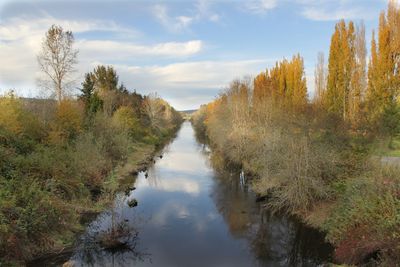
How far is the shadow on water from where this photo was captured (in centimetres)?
1215

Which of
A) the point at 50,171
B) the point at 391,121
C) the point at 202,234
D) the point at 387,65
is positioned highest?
the point at 387,65

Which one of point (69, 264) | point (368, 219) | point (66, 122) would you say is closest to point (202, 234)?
point (69, 264)

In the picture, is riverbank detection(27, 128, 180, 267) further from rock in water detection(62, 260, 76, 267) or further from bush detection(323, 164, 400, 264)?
bush detection(323, 164, 400, 264)

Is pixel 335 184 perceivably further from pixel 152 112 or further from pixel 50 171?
pixel 152 112

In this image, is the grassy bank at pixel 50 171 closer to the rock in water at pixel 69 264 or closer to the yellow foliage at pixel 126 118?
the rock in water at pixel 69 264

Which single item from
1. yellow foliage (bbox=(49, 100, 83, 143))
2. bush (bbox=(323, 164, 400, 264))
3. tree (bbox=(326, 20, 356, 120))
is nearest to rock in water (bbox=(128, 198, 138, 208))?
yellow foliage (bbox=(49, 100, 83, 143))

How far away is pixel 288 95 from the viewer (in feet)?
134

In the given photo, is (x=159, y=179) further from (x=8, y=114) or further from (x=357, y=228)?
(x=357, y=228)

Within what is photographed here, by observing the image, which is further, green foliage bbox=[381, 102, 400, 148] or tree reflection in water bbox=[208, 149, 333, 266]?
green foliage bbox=[381, 102, 400, 148]

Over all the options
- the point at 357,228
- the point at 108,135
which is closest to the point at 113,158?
the point at 108,135

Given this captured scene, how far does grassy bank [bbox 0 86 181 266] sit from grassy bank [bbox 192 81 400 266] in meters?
8.18

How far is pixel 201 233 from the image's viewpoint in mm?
14703

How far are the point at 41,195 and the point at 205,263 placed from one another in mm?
6756

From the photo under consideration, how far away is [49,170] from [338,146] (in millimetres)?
14207
